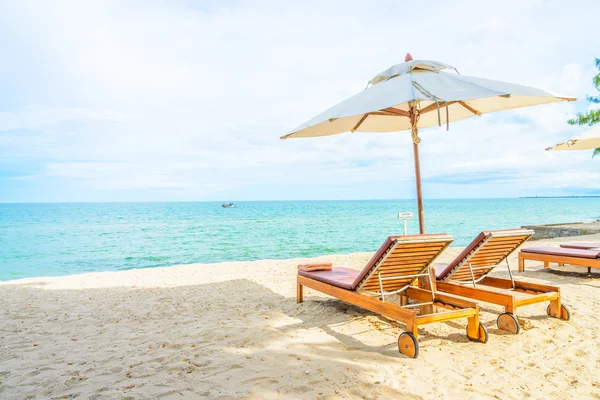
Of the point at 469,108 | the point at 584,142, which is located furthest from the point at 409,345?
the point at 584,142

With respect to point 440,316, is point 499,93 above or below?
above

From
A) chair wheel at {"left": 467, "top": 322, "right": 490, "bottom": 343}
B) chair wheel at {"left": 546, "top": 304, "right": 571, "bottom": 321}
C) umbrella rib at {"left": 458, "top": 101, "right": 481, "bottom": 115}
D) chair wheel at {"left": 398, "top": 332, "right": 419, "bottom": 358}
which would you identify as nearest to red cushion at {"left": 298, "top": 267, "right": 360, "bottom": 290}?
chair wheel at {"left": 398, "top": 332, "right": 419, "bottom": 358}

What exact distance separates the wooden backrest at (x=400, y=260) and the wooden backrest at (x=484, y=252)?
0.51m

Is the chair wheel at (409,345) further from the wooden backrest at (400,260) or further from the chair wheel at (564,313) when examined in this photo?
the chair wheel at (564,313)

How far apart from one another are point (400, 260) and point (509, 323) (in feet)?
3.86

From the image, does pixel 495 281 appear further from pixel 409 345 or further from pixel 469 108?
pixel 469 108

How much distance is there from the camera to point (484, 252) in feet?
13.6

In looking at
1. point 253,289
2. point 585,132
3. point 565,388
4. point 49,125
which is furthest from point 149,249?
point 49,125

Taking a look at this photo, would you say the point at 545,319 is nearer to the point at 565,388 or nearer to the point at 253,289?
the point at 565,388

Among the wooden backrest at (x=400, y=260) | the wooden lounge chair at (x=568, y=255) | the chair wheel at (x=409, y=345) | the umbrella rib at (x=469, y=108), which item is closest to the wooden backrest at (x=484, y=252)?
the wooden backrest at (x=400, y=260)

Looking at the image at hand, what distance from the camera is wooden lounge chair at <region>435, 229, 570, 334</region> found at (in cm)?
367

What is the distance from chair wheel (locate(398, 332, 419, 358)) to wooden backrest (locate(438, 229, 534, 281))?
1354 mm

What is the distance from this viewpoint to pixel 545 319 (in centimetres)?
400

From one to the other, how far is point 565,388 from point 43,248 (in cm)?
2491
